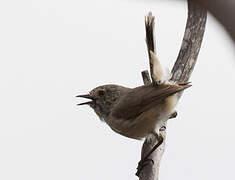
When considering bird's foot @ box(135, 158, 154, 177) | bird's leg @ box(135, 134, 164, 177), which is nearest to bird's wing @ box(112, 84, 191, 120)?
bird's leg @ box(135, 134, 164, 177)

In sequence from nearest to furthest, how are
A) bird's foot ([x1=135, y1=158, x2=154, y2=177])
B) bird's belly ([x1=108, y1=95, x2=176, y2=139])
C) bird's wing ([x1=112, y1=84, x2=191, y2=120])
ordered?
bird's foot ([x1=135, y1=158, x2=154, y2=177]), bird's wing ([x1=112, y1=84, x2=191, y2=120]), bird's belly ([x1=108, y1=95, x2=176, y2=139])

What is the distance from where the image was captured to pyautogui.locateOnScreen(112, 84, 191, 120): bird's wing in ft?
11.3

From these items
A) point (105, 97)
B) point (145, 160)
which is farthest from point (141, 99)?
point (145, 160)

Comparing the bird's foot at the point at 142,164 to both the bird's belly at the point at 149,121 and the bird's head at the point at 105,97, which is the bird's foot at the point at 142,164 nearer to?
the bird's belly at the point at 149,121

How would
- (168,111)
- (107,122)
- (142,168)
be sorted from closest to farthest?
Result: (142,168), (168,111), (107,122)

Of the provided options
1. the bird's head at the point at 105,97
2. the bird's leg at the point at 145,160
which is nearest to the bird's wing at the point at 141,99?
the bird's head at the point at 105,97

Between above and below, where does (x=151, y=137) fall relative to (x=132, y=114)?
below

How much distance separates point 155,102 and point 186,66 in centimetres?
54

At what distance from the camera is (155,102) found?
359 centimetres

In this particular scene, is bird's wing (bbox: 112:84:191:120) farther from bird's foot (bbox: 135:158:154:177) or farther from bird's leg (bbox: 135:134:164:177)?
bird's foot (bbox: 135:158:154:177)

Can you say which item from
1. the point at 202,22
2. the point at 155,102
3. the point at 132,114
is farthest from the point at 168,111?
the point at 202,22

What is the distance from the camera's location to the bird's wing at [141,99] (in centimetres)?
346

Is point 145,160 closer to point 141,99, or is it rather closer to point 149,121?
point 149,121

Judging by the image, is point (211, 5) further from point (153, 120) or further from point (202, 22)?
point (202, 22)
